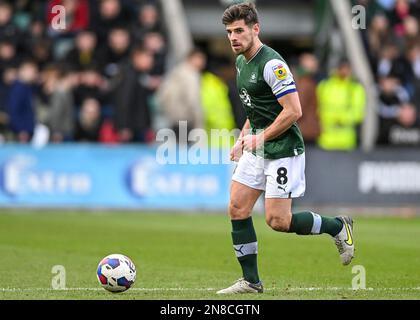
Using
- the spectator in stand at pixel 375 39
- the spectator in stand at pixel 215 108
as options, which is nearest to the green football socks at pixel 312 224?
the spectator in stand at pixel 215 108

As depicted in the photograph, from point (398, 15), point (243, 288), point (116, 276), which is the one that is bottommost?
point (243, 288)

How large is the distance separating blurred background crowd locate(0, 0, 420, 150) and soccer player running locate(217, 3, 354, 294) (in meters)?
10.0

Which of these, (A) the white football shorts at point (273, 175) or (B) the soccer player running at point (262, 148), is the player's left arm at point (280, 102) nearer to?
(B) the soccer player running at point (262, 148)

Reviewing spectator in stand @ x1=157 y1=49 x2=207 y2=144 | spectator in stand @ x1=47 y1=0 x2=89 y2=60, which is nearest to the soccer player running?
spectator in stand @ x1=157 y1=49 x2=207 y2=144

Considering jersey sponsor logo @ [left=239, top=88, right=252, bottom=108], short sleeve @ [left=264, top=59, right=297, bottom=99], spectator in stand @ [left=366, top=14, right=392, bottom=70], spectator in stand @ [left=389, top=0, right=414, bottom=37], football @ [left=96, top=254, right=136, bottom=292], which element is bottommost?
football @ [left=96, top=254, right=136, bottom=292]

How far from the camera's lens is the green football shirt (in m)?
9.20

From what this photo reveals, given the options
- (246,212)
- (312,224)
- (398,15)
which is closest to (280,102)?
(246,212)

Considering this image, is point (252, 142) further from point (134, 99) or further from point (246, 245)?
point (134, 99)

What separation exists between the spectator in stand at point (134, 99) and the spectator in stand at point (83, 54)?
0.80 meters

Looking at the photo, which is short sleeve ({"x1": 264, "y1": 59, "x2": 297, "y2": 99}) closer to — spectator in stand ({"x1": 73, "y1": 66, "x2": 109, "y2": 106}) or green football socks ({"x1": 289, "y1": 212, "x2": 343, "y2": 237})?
green football socks ({"x1": 289, "y1": 212, "x2": 343, "y2": 237})

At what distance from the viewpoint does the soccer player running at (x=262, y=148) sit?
360 inches

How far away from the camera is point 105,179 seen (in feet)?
64.2

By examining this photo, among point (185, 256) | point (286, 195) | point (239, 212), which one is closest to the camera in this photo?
point (286, 195)

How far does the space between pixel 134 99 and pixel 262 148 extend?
1108 cm
